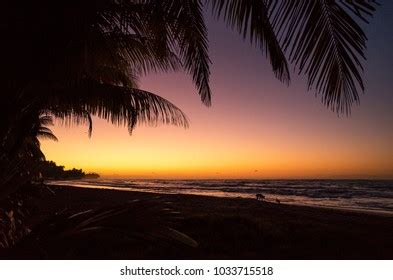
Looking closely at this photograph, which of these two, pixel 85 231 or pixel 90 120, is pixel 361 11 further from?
pixel 90 120

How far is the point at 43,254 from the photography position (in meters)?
1.62

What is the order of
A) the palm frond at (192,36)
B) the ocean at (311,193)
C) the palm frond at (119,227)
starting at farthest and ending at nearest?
the ocean at (311,193) < the palm frond at (192,36) < the palm frond at (119,227)

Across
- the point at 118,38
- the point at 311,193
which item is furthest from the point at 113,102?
the point at 311,193

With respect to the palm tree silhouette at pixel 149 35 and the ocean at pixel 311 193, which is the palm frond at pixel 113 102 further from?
the ocean at pixel 311 193

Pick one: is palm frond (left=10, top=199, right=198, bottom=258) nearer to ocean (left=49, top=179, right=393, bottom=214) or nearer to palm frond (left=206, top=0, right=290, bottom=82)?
palm frond (left=206, top=0, right=290, bottom=82)

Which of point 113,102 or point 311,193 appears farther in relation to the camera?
point 311,193

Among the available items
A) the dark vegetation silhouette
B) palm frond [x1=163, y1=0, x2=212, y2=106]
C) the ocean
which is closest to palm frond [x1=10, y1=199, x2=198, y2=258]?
the dark vegetation silhouette

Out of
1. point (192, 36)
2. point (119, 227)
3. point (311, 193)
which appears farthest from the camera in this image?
point (311, 193)

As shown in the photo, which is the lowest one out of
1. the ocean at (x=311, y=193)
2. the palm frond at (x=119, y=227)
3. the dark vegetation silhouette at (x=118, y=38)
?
the ocean at (x=311, y=193)

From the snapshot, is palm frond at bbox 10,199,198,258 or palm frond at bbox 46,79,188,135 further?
palm frond at bbox 46,79,188,135

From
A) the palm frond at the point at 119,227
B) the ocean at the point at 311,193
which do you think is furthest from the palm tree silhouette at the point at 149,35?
the ocean at the point at 311,193

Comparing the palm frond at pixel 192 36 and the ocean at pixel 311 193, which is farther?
the ocean at pixel 311 193

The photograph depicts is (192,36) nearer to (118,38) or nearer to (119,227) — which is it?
(118,38)

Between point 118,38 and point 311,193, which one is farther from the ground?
point 118,38
